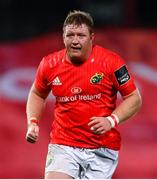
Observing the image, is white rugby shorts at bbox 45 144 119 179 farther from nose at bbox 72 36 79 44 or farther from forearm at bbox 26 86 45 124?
nose at bbox 72 36 79 44

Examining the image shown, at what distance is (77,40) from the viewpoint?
5977 mm

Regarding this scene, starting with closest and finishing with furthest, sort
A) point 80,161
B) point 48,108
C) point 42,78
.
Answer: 1. point 80,161
2. point 42,78
3. point 48,108

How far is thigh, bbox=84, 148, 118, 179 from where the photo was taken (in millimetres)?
6102

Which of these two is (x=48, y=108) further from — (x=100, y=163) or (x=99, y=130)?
(x=99, y=130)

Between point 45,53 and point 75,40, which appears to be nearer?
point 75,40

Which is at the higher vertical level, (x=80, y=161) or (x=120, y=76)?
(x=120, y=76)

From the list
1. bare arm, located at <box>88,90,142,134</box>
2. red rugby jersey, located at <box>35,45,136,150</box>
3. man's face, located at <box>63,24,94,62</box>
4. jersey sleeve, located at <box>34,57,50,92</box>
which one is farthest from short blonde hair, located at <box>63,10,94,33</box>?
bare arm, located at <box>88,90,142,134</box>

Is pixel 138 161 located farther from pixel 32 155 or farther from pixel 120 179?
pixel 32 155

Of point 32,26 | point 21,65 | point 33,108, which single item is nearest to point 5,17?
point 32,26

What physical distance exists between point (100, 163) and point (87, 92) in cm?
49

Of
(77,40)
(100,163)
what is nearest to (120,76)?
(77,40)

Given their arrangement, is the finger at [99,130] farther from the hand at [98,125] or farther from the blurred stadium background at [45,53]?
the blurred stadium background at [45,53]

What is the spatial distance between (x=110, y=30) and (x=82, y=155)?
10.7 feet

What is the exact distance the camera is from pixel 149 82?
8.90 meters
